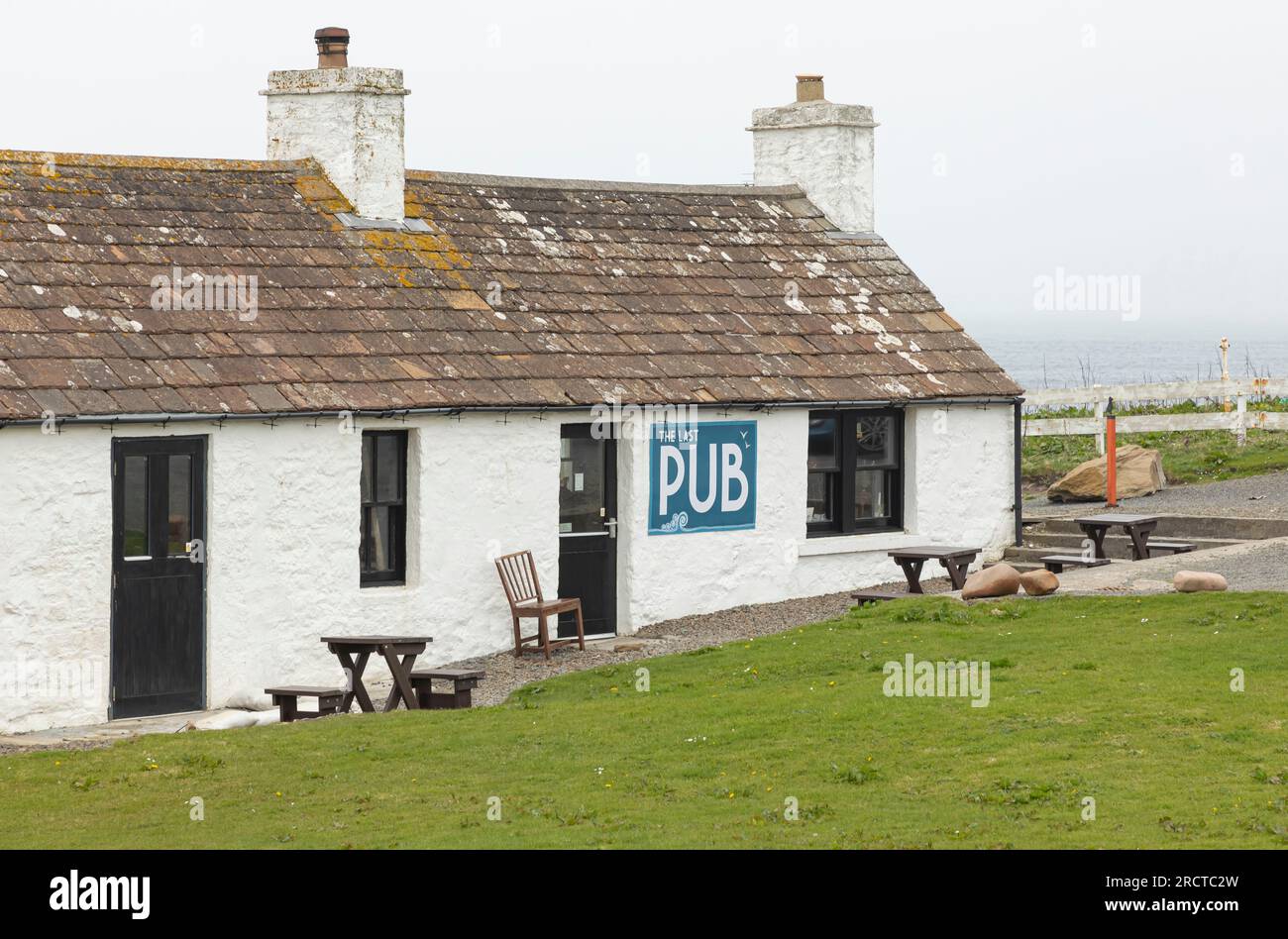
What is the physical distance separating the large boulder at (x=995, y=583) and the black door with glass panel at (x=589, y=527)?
3.95m

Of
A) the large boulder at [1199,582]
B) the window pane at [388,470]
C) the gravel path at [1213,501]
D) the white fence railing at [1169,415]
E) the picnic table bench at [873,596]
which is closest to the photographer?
the large boulder at [1199,582]

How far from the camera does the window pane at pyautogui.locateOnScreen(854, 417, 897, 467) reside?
73.3 feet

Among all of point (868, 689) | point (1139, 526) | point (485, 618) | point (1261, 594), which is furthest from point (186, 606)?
point (1139, 526)

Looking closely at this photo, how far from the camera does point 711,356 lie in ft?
69.3

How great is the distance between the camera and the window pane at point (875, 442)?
22.3 m

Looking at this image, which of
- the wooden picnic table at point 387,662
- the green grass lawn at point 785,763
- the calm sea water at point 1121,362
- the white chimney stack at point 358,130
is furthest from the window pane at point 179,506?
the calm sea water at point 1121,362

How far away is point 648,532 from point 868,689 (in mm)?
6224

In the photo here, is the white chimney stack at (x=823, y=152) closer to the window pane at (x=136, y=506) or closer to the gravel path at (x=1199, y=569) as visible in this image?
the gravel path at (x=1199, y=569)

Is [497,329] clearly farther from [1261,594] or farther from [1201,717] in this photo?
[1201,717]

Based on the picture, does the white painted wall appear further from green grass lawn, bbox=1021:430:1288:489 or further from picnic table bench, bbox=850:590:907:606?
green grass lawn, bbox=1021:430:1288:489

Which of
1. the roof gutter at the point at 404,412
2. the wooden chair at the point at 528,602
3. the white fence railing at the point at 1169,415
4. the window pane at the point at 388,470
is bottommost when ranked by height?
the wooden chair at the point at 528,602

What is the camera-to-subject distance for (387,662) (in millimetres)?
15695

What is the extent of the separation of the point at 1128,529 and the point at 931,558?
112 inches

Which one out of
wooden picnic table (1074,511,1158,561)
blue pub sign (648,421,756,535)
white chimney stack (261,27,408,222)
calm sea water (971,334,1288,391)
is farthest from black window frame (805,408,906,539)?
calm sea water (971,334,1288,391)
